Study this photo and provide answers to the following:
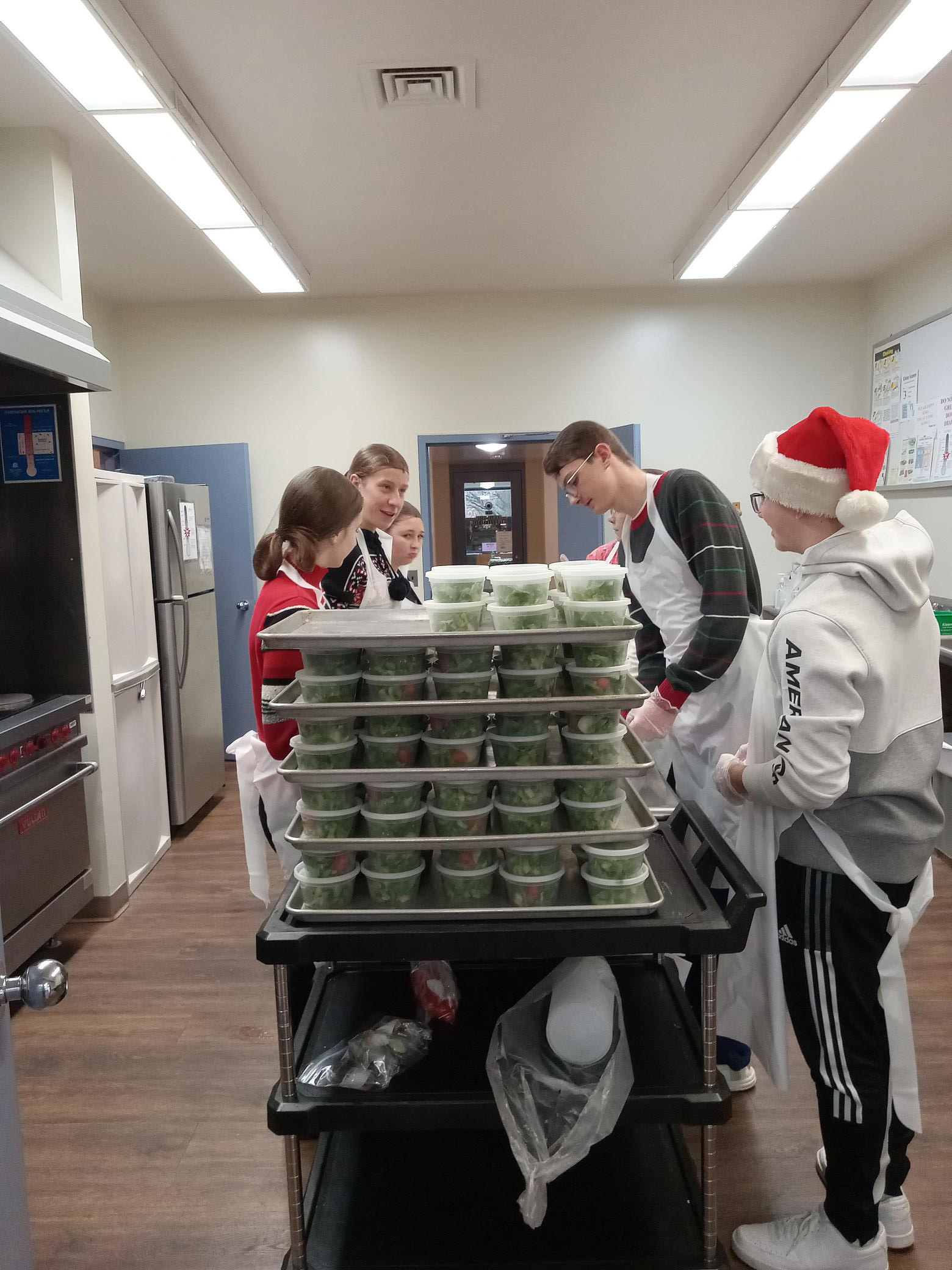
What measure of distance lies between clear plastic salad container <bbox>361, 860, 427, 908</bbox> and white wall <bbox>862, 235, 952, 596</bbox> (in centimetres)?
404

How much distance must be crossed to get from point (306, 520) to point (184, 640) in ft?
8.03

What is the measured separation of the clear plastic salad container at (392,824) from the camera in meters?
1.35

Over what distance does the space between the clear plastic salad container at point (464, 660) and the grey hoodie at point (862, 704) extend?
20.6 inches

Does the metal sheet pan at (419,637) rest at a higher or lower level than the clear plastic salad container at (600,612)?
lower

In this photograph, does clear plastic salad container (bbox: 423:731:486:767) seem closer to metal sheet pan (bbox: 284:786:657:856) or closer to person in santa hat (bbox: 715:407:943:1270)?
metal sheet pan (bbox: 284:786:657:856)

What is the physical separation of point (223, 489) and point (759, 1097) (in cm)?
441

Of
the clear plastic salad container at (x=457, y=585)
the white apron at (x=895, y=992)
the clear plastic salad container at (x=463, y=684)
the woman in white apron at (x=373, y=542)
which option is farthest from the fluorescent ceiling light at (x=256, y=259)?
the white apron at (x=895, y=992)

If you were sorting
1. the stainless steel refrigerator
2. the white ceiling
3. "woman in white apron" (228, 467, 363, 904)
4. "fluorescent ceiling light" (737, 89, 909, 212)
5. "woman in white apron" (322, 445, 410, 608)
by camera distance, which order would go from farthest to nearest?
the stainless steel refrigerator < "fluorescent ceiling light" (737, 89, 909, 212) < "woman in white apron" (322, 445, 410, 608) < the white ceiling < "woman in white apron" (228, 467, 363, 904)

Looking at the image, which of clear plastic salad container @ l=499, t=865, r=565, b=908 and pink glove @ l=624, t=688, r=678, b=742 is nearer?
clear plastic salad container @ l=499, t=865, r=565, b=908

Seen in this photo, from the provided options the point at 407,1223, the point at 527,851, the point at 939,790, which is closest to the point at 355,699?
the point at 527,851

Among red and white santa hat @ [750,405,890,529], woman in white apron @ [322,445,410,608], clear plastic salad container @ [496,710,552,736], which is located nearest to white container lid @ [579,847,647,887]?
clear plastic salad container @ [496,710,552,736]

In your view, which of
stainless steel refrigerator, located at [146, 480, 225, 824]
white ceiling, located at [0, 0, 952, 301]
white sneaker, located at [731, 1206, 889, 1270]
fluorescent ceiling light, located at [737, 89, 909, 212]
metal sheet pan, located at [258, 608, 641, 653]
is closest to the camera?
metal sheet pan, located at [258, 608, 641, 653]

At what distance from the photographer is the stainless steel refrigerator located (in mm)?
4105

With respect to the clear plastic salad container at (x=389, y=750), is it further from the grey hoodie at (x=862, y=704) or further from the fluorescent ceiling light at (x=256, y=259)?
the fluorescent ceiling light at (x=256, y=259)
